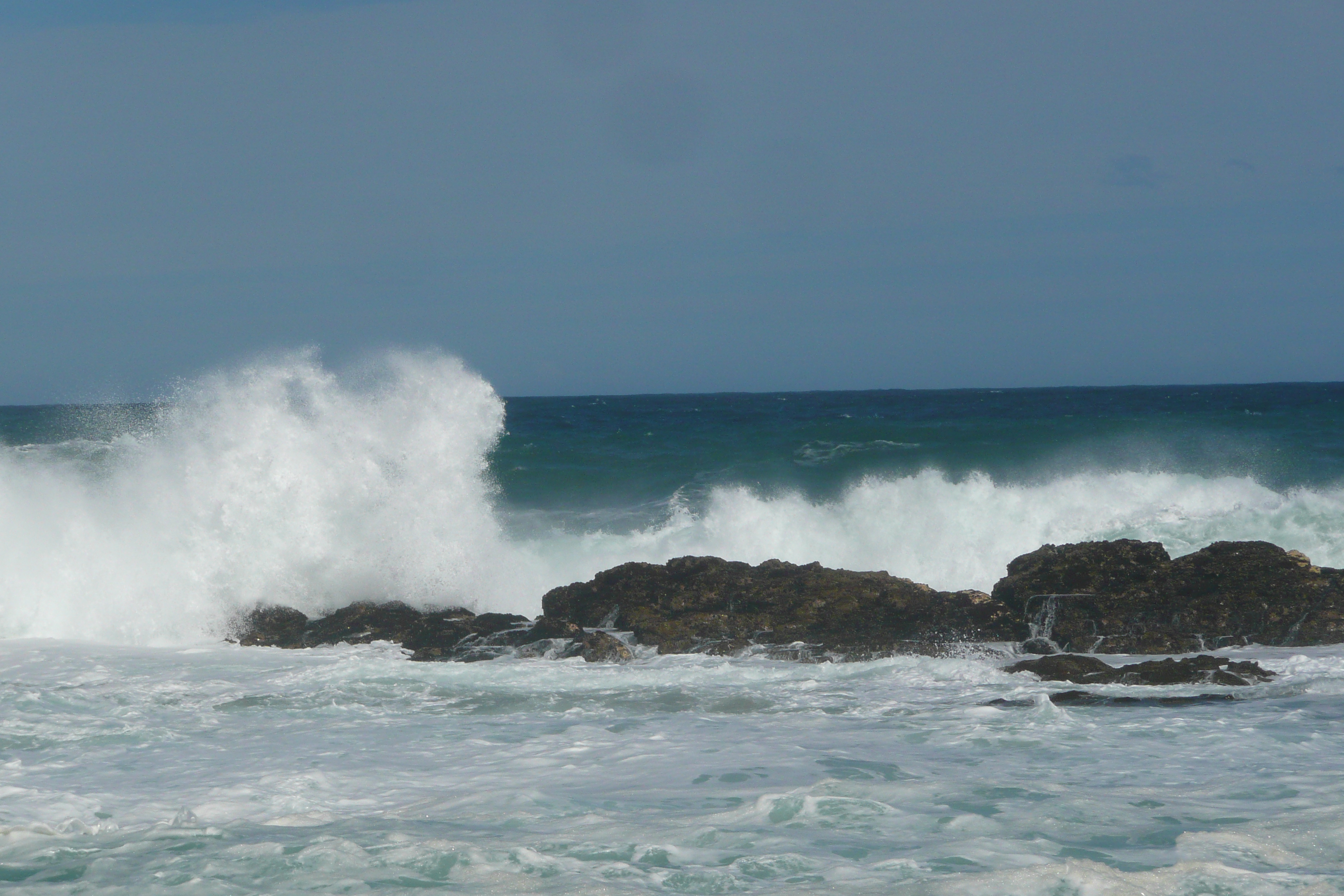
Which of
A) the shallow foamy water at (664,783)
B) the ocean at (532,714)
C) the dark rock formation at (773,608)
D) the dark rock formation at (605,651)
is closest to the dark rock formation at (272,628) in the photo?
the ocean at (532,714)

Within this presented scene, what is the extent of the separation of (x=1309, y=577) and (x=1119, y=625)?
74.5 inches

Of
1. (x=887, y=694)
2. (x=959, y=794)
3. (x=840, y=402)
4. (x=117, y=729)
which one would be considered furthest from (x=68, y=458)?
(x=840, y=402)

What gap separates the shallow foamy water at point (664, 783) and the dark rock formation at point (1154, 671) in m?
0.23

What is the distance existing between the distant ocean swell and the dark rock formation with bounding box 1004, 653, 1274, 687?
5.42 meters

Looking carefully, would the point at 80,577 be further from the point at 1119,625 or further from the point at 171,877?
the point at 1119,625

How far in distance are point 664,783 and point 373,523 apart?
785cm

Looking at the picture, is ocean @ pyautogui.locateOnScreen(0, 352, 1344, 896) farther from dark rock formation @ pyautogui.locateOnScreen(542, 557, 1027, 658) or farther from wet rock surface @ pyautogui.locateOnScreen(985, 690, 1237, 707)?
dark rock formation @ pyautogui.locateOnScreen(542, 557, 1027, 658)

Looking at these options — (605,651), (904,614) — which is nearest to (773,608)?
(904,614)

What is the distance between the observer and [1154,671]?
8.46 meters

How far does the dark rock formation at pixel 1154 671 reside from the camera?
832cm

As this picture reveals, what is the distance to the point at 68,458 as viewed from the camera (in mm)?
18719

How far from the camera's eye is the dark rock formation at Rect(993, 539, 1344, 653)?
966 centimetres

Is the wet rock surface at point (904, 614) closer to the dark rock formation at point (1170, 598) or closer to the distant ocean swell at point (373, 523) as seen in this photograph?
the dark rock formation at point (1170, 598)

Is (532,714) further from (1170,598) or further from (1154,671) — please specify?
(1170,598)
